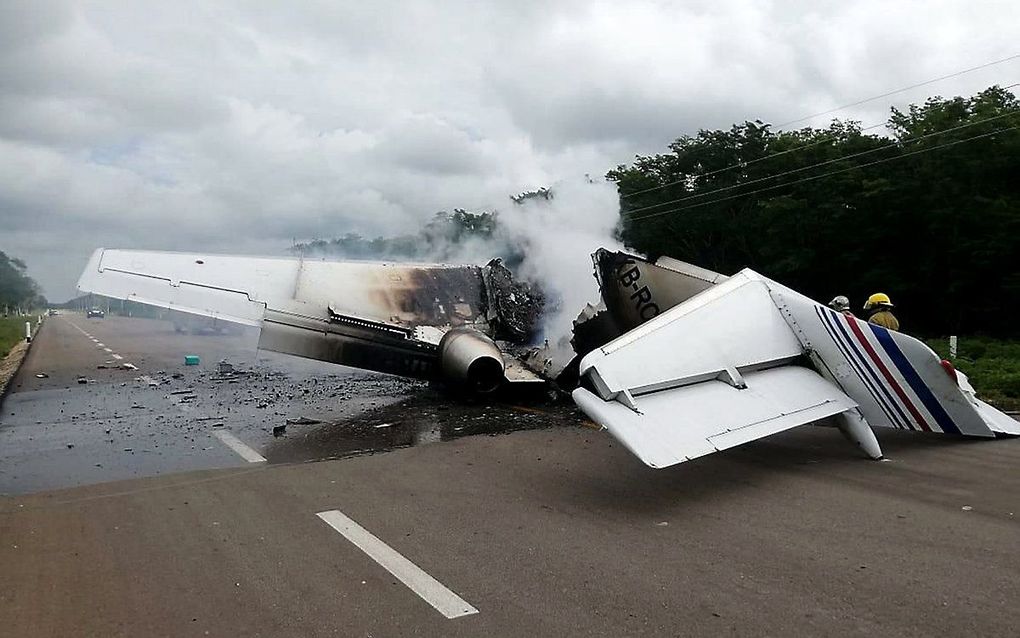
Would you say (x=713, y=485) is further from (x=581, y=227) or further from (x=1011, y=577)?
(x=581, y=227)

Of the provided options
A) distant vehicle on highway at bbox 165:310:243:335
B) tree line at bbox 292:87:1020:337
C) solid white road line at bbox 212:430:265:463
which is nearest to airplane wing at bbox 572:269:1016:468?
solid white road line at bbox 212:430:265:463

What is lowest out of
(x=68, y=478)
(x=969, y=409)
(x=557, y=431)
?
(x=68, y=478)

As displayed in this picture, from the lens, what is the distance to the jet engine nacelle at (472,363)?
37.1 feet

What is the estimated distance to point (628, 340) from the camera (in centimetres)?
635

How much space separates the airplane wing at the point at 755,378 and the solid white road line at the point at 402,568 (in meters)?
1.73

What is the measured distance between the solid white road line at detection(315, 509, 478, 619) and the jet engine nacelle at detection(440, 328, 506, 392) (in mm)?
5462

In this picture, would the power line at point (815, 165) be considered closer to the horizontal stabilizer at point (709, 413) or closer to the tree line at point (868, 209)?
the tree line at point (868, 209)

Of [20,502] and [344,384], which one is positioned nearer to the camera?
[20,502]

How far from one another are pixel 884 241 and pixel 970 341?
5485 mm

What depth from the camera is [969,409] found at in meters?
7.54

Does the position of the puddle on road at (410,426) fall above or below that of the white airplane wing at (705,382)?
below

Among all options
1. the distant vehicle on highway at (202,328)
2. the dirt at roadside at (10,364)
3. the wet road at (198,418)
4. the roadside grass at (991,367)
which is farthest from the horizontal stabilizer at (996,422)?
the distant vehicle on highway at (202,328)

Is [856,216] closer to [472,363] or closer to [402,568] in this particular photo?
[472,363]

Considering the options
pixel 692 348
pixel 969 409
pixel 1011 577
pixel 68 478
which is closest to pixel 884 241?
pixel 969 409
